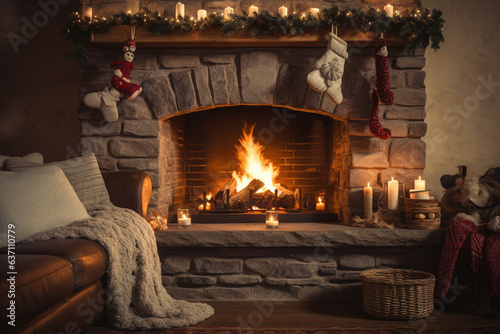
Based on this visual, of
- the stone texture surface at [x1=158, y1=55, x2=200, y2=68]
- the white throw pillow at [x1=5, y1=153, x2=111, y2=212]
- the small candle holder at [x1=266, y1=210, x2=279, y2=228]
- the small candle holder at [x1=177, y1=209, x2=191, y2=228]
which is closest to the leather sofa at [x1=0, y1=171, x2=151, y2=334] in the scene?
the white throw pillow at [x1=5, y1=153, x2=111, y2=212]

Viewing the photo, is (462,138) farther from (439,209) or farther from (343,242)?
(343,242)

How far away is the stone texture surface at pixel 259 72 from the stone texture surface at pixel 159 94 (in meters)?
0.51

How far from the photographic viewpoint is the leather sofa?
4.25 ft

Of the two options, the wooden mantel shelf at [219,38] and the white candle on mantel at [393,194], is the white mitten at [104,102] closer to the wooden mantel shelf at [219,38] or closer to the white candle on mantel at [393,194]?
the wooden mantel shelf at [219,38]

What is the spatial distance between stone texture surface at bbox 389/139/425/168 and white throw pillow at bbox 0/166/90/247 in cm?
201

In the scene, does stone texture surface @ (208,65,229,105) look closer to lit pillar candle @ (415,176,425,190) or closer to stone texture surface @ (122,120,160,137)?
stone texture surface @ (122,120,160,137)

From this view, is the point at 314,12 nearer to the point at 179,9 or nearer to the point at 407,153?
the point at 179,9

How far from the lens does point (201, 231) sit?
2.64 meters

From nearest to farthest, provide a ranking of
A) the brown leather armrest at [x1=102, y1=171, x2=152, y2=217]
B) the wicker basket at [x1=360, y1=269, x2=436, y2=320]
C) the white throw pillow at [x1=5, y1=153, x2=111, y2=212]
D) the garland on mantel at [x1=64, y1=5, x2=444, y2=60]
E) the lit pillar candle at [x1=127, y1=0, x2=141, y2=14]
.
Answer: the wicker basket at [x1=360, y1=269, x2=436, y2=320]
the white throw pillow at [x1=5, y1=153, x2=111, y2=212]
the brown leather armrest at [x1=102, y1=171, x2=152, y2=217]
the garland on mantel at [x1=64, y1=5, x2=444, y2=60]
the lit pillar candle at [x1=127, y1=0, x2=141, y2=14]

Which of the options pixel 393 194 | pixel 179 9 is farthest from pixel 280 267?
pixel 179 9

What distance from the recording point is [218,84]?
2.97 m

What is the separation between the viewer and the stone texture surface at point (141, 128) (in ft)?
9.78

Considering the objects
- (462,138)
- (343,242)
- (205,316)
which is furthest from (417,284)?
(462,138)

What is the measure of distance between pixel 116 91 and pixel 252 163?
1.18 metres
